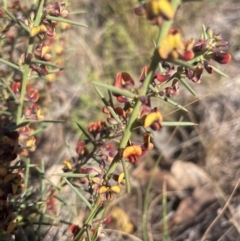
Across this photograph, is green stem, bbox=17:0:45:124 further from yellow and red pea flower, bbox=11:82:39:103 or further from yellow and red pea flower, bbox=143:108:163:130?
yellow and red pea flower, bbox=143:108:163:130

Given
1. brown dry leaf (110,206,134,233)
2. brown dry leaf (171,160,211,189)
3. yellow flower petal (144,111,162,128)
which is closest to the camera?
yellow flower petal (144,111,162,128)

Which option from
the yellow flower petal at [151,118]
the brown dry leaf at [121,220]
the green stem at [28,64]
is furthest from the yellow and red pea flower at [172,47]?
the brown dry leaf at [121,220]

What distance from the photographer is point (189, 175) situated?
270cm

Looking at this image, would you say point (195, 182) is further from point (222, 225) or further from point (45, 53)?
point (45, 53)

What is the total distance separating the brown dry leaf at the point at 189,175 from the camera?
2662 millimetres

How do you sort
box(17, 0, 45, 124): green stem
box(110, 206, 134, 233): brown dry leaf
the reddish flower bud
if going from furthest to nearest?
box(110, 206, 134, 233): brown dry leaf → box(17, 0, 45, 124): green stem → the reddish flower bud

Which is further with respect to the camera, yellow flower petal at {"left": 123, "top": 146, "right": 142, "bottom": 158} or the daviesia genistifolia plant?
yellow flower petal at {"left": 123, "top": 146, "right": 142, "bottom": 158}

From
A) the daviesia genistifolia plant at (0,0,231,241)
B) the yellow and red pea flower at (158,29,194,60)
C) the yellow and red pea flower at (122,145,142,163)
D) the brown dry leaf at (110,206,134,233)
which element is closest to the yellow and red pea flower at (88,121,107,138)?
the daviesia genistifolia plant at (0,0,231,241)

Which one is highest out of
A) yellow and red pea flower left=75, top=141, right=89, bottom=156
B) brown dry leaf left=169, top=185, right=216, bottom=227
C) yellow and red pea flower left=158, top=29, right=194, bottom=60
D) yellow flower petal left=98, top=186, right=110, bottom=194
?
yellow and red pea flower left=158, top=29, right=194, bottom=60

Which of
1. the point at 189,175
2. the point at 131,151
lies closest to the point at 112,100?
the point at 131,151

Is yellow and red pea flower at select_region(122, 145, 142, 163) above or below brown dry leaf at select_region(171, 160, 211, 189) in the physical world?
above

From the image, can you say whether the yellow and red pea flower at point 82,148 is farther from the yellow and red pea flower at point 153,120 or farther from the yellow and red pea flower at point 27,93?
the yellow and red pea flower at point 153,120

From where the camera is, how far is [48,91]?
2.29 metres

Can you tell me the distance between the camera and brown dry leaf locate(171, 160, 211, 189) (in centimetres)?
266
